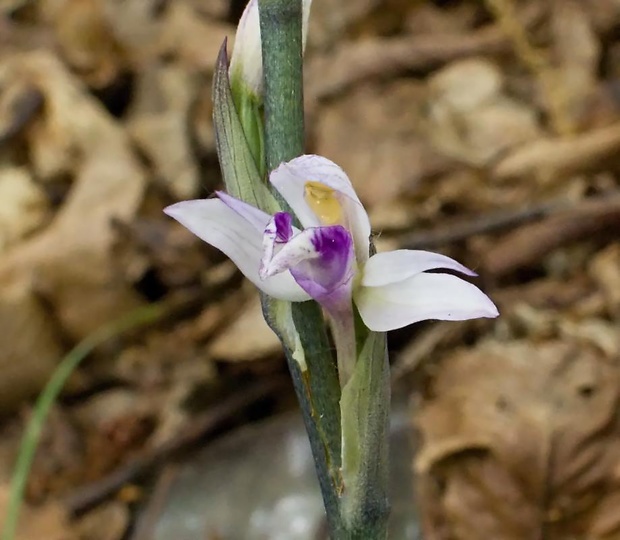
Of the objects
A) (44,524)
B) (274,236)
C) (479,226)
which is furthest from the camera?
(479,226)

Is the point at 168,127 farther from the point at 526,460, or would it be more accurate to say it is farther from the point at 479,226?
the point at 526,460

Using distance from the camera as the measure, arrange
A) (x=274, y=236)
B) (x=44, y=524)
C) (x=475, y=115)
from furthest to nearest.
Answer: (x=475, y=115), (x=44, y=524), (x=274, y=236)

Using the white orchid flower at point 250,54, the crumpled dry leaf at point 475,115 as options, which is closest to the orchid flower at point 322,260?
the white orchid flower at point 250,54

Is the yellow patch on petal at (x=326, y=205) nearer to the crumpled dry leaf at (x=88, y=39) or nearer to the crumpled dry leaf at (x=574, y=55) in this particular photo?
the crumpled dry leaf at (x=574, y=55)

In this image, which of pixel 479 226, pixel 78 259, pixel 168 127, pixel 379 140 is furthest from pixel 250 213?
pixel 168 127

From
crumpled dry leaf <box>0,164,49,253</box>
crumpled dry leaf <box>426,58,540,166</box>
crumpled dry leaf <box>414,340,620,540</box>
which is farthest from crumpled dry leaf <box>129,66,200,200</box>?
crumpled dry leaf <box>414,340,620,540</box>

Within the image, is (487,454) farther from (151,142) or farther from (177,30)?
(177,30)
